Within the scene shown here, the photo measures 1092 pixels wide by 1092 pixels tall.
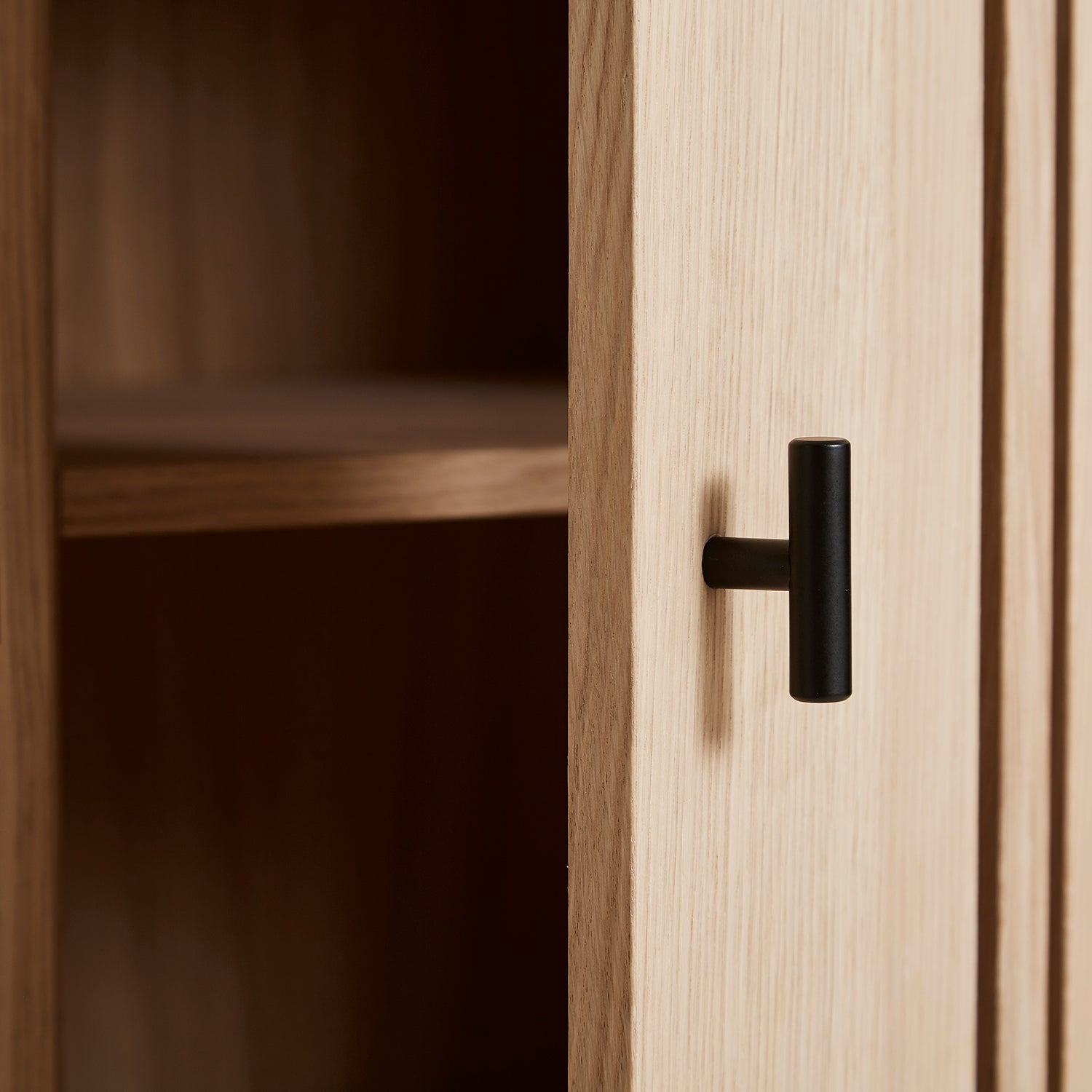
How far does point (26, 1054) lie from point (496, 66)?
650 mm

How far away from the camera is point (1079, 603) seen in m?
0.52

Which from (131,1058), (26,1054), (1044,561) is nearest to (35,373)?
(26,1054)

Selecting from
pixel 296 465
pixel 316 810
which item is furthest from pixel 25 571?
pixel 316 810

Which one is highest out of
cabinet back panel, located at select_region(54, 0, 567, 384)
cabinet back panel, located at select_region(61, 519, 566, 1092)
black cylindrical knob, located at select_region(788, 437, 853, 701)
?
cabinet back panel, located at select_region(54, 0, 567, 384)

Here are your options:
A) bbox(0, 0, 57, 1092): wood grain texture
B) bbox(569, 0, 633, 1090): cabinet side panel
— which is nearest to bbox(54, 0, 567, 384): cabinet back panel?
bbox(0, 0, 57, 1092): wood grain texture

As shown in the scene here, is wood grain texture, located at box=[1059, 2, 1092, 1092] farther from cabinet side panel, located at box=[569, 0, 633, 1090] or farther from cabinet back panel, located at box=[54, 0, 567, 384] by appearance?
cabinet back panel, located at box=[54, 0, 567, 384]

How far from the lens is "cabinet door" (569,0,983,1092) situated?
29 centimetres

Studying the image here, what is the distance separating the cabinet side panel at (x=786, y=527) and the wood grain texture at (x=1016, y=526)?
16 mm

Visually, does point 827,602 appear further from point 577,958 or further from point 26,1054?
point 26,1054

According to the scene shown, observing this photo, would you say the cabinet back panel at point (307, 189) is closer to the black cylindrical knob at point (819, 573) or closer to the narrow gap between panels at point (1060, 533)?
the narrow gap between panels at point (1060, 533)

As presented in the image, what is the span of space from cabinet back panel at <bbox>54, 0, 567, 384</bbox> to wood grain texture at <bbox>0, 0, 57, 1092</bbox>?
1.14 ft

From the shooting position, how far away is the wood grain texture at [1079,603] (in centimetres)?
50

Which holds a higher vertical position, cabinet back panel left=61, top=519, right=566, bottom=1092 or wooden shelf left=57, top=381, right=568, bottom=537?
wooden shelf left=57, top=381, right=568, bottom=537

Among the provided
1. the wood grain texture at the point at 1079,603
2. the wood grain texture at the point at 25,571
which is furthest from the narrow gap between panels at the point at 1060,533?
the wood grain texture at the point at 25,571
